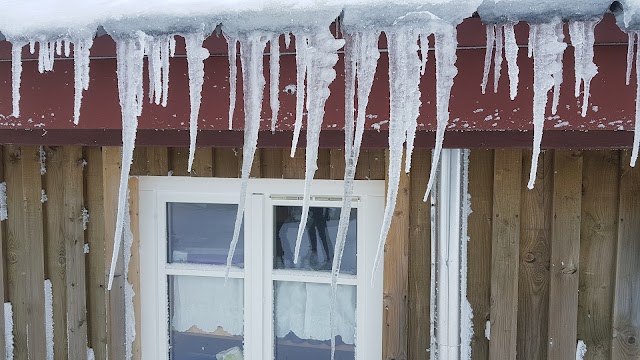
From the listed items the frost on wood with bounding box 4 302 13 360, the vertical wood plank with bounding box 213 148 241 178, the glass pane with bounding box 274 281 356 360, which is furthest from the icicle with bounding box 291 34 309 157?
the frost on wood with bounding box 4 302 13 360

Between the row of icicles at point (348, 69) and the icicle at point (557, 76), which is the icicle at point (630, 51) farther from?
the icicle at point (557, 76)

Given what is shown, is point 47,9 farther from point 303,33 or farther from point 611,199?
point 611,199

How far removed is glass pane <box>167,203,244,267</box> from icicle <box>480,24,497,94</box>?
174 cm

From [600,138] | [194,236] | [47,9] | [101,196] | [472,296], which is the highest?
[47,9]

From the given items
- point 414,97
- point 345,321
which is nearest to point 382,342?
point 345,321

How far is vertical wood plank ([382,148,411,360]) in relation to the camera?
258 centimetres

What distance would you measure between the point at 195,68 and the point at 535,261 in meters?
1.81

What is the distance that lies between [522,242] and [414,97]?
4.43ft

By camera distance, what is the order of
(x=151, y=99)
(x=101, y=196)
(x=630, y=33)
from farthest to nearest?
1. (x=101, y=196)
2. (x=151, y=99)
3. (x=630, y=33)

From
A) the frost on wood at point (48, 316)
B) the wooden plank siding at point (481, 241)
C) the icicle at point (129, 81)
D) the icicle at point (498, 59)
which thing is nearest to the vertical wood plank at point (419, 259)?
the wooden plank siding at point (481, 241)

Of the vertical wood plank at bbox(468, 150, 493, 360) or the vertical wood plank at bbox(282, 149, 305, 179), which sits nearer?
the vertical wood plank at bbox(468, 150, 493, 360)

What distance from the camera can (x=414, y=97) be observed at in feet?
4.82

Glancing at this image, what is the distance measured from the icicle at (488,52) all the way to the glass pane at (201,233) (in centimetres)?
174

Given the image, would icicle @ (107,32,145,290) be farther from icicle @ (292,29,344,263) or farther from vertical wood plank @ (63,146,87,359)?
vertical wood plank @ (63,146,87,359)
